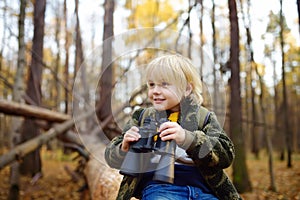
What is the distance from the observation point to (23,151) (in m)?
4.85

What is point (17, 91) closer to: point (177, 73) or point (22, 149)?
point (22, 149)

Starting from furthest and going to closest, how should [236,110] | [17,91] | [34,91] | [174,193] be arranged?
[34,91], [236,110], [17,91], [174,193]

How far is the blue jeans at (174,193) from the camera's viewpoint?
1769 millimetres

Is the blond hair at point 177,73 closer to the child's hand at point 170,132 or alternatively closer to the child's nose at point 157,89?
the child's nose at point 157,89

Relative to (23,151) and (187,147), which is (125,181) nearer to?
(187,147)

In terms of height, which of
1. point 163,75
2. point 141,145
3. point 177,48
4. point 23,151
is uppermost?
point 177,48

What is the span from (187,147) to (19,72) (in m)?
4.85

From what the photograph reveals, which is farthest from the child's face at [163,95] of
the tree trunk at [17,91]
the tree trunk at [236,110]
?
the tree trunk at [236,110]

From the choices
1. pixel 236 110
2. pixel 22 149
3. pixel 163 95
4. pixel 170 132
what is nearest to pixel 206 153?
pixel 170 132

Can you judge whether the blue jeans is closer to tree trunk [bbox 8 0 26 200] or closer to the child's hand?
the child's hand

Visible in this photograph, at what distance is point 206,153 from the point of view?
167 cm

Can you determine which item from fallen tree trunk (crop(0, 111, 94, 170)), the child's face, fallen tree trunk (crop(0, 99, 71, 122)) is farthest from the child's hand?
fallen tree trunk (crop(0, 99, 71, 122))

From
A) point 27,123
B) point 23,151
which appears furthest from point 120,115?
point 27,123

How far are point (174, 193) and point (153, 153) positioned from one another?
0.29 meters
